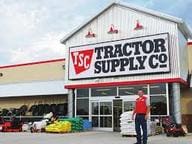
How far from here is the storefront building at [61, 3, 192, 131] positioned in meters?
23.3

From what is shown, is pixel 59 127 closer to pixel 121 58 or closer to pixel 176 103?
pixel 121 58

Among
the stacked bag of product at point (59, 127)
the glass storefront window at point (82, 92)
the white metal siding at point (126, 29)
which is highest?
the white metal siding at point (126, 29)

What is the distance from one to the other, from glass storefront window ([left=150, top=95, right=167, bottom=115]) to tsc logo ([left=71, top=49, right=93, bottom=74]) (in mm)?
5152

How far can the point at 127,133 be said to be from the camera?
62.8 ft

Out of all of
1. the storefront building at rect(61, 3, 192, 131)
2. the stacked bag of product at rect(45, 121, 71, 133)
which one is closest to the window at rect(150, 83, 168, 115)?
the storefront building at rect(61, 3, 192, 131)

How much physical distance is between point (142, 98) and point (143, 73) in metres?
9.74

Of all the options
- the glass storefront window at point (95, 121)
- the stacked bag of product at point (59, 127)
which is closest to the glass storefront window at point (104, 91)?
the glass storefront window at point (95, 121)

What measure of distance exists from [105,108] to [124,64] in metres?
3.10

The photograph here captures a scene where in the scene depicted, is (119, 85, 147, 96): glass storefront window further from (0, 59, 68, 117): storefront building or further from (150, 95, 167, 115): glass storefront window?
(0, 59, 68, 117): storefront building

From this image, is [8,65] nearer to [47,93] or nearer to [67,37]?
[47,93]

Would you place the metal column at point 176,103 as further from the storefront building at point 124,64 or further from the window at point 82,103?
the window at point 82,103

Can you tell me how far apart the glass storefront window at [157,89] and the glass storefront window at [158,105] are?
30cm

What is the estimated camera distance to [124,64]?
80.8 ft

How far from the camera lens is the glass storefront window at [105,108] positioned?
25.1 meters
